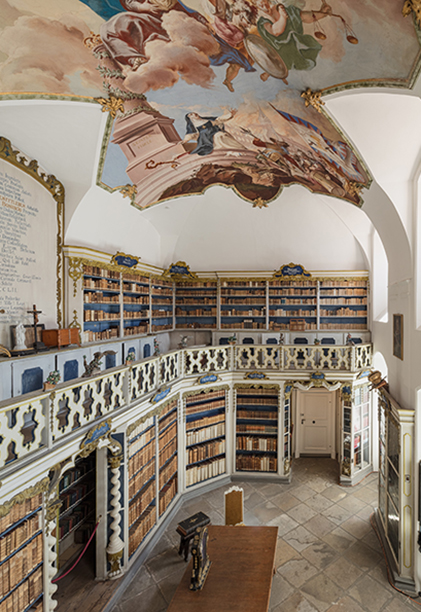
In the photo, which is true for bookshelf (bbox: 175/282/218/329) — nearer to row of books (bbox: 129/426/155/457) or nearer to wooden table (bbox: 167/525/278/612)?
row of books (bbox: 129/426/155/457)

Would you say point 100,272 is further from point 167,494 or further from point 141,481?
point 167,494

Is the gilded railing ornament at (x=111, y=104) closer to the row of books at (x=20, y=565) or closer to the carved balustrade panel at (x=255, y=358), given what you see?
the row of books at (x=20, y=565)

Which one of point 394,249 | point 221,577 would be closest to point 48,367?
point 221,577

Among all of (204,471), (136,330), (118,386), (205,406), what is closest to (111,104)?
(118,386)

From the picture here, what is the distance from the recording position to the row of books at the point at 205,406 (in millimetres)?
9531

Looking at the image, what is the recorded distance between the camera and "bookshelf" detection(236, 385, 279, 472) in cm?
1022

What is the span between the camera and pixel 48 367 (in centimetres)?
671

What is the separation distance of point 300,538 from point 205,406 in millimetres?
3816

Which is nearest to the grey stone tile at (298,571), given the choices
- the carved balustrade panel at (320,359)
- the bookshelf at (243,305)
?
the carved balustrade panel at (320,359)

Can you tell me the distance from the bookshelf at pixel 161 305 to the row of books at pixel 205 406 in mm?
3011

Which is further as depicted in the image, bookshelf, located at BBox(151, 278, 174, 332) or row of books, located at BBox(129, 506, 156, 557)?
bookshelf, located at BBox(151, 278, 174, 332)

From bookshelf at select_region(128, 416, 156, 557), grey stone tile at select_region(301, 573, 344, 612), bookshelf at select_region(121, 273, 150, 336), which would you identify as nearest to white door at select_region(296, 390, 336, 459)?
grey stone tile at select_region(301, 573, 344, 612)

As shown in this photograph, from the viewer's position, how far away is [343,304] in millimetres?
11805

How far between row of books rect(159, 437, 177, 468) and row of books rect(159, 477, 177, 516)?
2.36ft
